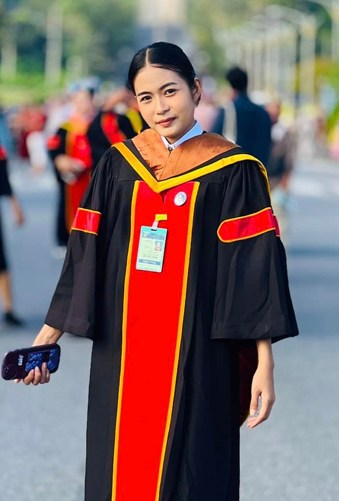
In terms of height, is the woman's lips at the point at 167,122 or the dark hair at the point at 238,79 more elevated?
the dark hair at the point at 238,79

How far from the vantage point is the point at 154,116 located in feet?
15.3

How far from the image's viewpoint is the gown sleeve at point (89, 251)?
4707 millimetres

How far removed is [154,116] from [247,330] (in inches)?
24.7

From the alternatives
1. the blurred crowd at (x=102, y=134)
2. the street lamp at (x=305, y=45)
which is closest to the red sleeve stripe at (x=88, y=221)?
the blurred crowd at (x=102, y=134)

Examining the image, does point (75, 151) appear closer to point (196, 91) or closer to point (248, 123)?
point (248, 123)

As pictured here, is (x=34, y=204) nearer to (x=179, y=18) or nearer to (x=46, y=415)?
(x=46, y=415)

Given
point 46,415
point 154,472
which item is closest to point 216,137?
point 154,472

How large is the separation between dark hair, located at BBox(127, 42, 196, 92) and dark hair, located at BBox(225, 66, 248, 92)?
8086mm

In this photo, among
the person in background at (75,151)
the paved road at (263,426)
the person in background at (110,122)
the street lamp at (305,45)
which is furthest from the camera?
the street lamp at (305,45)

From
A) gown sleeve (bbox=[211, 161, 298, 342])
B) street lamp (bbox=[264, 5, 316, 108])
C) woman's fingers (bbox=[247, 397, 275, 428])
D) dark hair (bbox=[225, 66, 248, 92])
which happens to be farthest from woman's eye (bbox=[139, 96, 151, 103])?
street lamp (bbox=[264, 5, 316, 108])

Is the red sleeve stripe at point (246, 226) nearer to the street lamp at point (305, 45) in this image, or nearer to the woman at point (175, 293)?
the woman at point (175, 293)

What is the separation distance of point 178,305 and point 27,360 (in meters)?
0.43

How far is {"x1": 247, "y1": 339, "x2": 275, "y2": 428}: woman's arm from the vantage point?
4598mm

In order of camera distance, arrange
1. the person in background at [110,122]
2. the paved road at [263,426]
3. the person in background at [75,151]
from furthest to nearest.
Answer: the person in background at [75,151] < the person in background at [110,122] < the paved road at [263,426]
